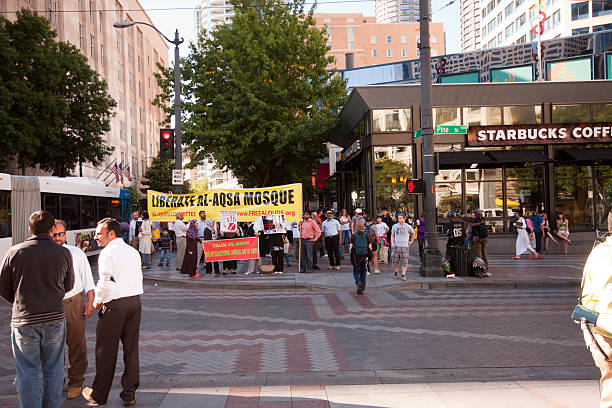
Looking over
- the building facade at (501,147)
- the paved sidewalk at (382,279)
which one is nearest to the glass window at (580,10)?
the building facade at (501,147)

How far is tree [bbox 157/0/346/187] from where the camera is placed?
26.4m

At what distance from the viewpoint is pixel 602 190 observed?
2177cm

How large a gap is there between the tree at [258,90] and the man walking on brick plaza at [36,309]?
863 inches

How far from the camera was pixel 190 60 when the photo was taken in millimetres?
28625

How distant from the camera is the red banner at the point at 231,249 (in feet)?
49.0

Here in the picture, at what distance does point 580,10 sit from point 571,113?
47267mm

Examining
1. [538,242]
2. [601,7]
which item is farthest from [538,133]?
[601,7]

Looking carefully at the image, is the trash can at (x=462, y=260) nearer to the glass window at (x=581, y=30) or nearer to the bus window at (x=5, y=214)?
the bus window at (x=5, y=214)

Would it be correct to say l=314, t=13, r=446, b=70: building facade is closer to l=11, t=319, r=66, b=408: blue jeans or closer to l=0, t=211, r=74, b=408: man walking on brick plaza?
l=0, t=211, r=74, b=408: man walking on brick plaza

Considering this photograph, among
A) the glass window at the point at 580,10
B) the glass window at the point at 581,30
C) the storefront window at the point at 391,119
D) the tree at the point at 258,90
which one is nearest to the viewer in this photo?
the storefront window at the point at 391,119

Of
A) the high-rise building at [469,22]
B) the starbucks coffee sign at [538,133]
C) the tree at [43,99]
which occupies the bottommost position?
the starbucks coffee sign at [538,133]

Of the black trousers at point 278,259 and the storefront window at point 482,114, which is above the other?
the storefront window at point 482,114

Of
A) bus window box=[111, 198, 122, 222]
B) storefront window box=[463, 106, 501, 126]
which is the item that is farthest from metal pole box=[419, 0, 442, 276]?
bus window box=[111, 198, 122, 222]

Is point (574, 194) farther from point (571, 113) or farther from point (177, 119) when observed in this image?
A: point (177, 119)
